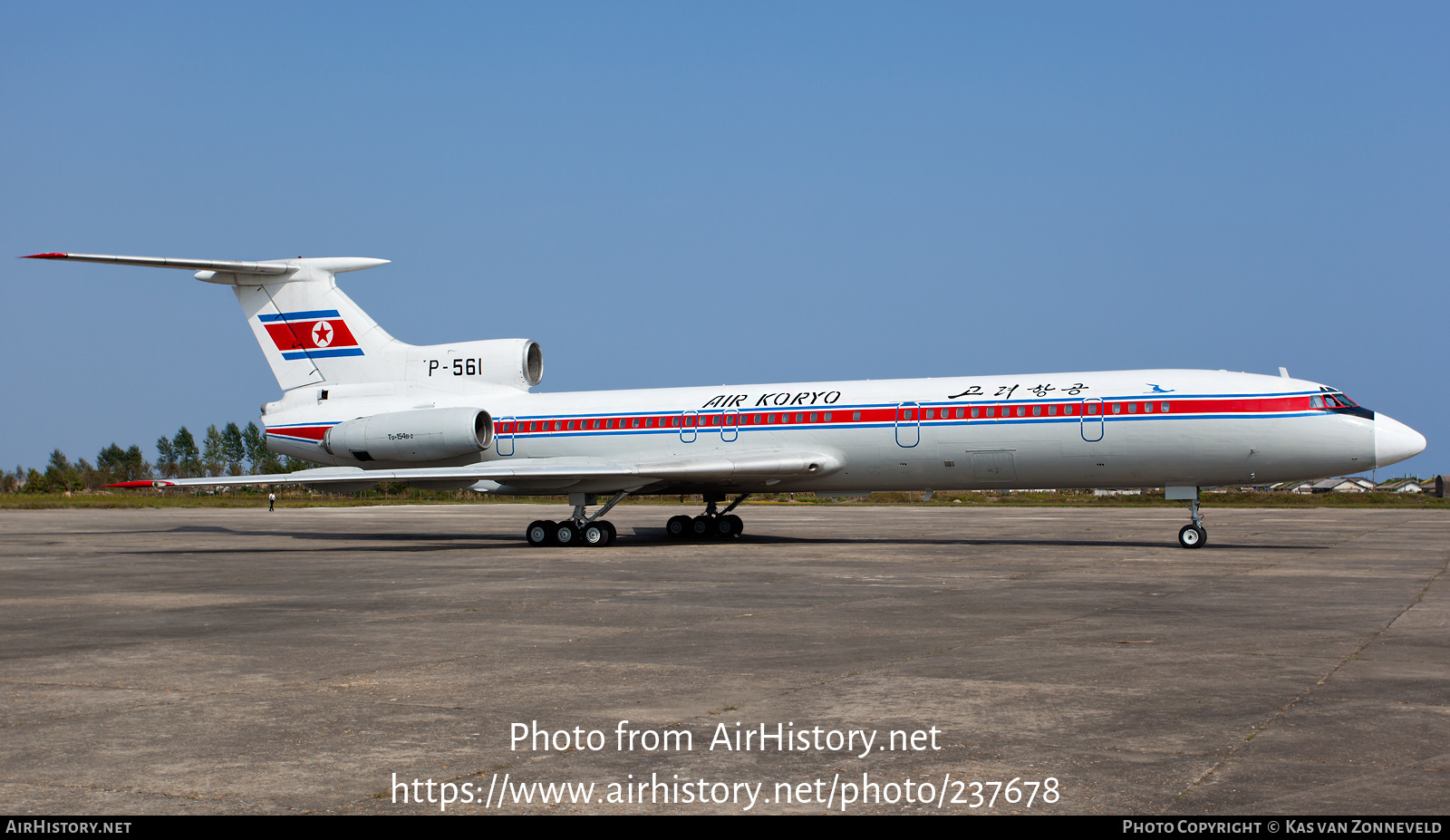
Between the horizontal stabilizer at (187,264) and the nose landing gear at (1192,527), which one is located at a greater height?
the horizontal stabilizer at (187,264)

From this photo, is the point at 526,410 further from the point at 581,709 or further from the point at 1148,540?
the point at 581,709

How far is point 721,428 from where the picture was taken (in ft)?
79.2

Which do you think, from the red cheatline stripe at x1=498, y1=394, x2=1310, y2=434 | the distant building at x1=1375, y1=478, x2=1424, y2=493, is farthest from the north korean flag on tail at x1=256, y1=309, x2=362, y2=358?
the distant building at x1=1375, y1=478, x2=1424, y2=493

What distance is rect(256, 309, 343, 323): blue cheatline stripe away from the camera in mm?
26578

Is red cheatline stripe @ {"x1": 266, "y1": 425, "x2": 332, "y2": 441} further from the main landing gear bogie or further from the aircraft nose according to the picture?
the aircraft nose

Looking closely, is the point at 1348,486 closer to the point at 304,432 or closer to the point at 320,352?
the point at 320,352

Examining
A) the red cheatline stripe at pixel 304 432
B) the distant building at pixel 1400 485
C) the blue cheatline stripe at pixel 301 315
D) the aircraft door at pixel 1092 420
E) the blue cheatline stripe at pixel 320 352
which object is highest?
the blue cheatline stripe at pixel 301 315

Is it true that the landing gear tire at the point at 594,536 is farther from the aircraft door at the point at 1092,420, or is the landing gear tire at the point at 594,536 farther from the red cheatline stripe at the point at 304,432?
the aircraft door at the point at 1092,420

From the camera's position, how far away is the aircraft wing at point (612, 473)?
885 inches

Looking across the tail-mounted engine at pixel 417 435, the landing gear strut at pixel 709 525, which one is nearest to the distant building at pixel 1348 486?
the landing gear strut at pixel 709 525

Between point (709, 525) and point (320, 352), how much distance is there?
1001cm

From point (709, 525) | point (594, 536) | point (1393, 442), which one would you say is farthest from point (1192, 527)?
point (594, 536)

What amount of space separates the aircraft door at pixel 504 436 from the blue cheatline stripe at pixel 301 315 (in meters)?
4.72
